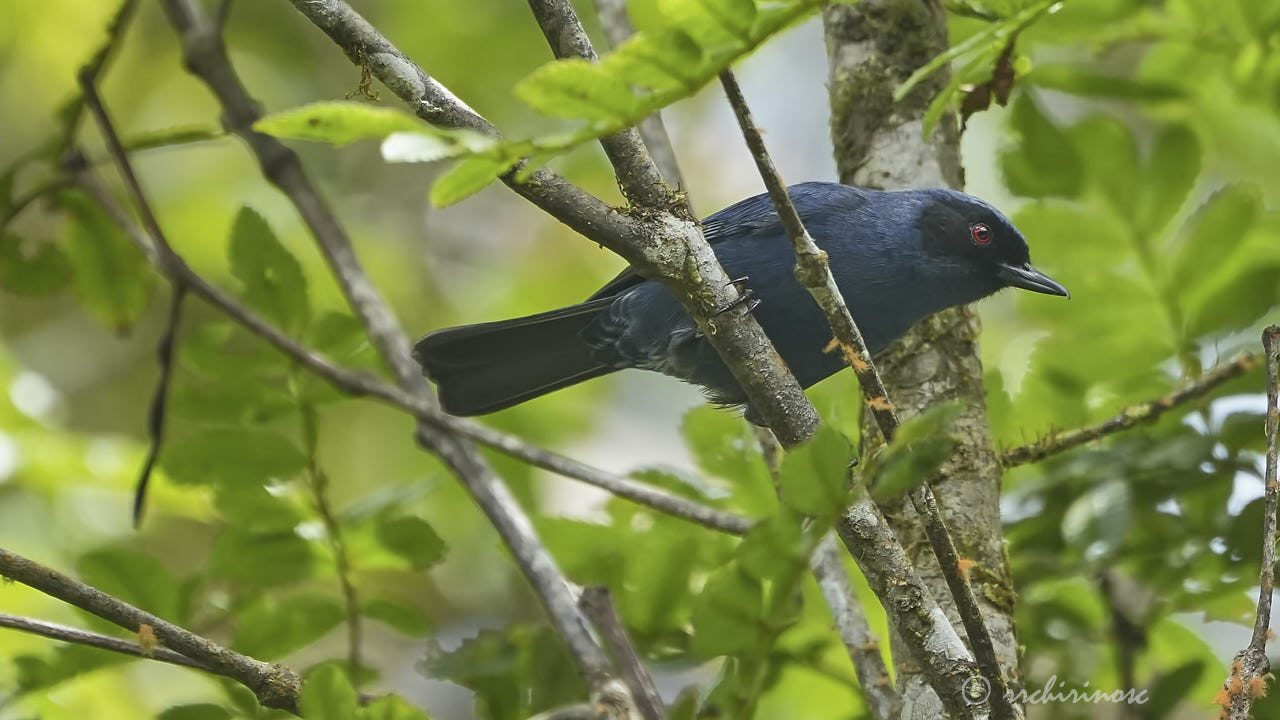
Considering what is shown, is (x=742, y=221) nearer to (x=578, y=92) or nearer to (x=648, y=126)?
(x=648, y=126)

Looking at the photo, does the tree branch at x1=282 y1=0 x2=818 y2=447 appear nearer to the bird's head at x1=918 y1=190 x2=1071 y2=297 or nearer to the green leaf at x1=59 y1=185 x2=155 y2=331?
the bird's head at x1=918 y1=190 x2=1071 y2=297

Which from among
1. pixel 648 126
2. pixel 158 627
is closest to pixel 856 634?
pixel 158 627

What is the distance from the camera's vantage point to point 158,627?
214 centimetres

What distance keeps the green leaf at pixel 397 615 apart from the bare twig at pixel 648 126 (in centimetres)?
177

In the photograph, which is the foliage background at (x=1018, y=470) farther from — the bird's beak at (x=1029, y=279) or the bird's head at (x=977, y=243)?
the bird's head at (x=977, y=243)

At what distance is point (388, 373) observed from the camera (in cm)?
408

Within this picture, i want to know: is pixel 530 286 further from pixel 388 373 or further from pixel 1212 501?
pixel 1212 501

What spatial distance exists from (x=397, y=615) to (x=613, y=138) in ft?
5.34

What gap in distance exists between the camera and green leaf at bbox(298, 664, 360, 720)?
7.07ft

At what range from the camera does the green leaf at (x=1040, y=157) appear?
3.75 meters

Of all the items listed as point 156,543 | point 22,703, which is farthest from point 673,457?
point 22,703

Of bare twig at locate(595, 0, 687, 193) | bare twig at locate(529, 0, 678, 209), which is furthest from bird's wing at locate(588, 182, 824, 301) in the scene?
bare twig at locate(529, 0, 678, 209)

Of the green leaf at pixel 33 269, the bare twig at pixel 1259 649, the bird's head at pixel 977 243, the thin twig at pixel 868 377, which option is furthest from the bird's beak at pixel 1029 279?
the green leaf at pixel 33 269

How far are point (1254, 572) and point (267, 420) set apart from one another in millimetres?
2866
